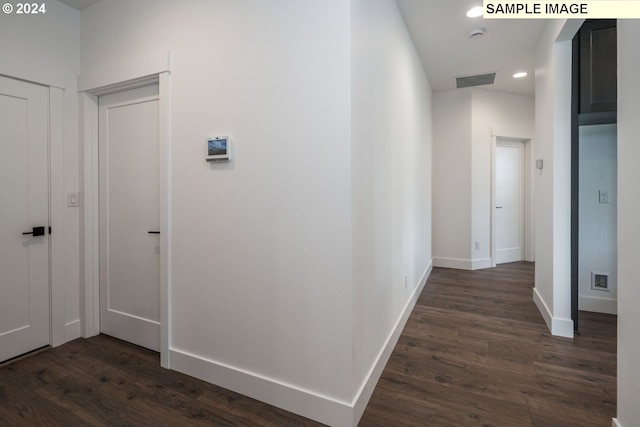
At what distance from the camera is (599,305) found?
316 cm

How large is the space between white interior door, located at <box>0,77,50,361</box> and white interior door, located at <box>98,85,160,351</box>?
0.38 metres

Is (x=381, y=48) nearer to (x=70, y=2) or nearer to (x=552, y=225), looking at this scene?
(x=552, y=225)

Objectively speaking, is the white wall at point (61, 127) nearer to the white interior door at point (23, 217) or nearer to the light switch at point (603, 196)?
the white interior door at point (23, 217)

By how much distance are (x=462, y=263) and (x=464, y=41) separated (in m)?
3.24

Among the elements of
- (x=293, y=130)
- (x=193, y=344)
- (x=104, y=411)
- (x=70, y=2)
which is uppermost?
(x=70, y=2)

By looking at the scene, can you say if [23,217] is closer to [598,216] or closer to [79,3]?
[79,3]

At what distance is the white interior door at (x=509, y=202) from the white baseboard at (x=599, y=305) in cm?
210

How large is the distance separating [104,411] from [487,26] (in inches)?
164

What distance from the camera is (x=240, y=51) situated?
1854mm

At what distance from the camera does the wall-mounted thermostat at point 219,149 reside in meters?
1.89

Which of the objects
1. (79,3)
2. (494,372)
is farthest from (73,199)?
(494,372)

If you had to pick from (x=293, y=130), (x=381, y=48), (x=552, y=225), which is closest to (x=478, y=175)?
(x=552, y=225)

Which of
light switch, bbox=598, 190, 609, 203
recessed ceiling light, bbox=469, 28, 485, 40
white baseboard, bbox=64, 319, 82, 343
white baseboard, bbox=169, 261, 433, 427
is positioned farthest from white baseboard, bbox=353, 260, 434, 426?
recessed ceiling light, bbox=469, 28, 485, 40

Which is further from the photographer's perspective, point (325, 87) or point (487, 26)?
point (487, 26)
